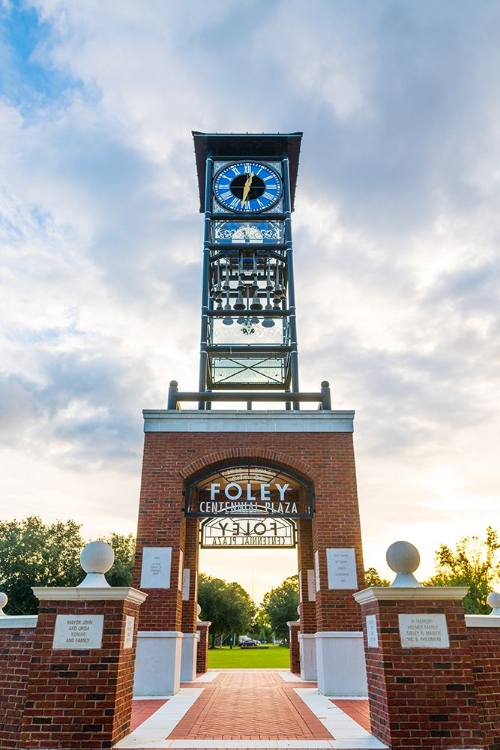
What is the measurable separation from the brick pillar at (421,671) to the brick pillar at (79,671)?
2812 millimetres

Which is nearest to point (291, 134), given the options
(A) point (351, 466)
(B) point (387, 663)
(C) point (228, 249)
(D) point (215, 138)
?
(D) point (215, 138)

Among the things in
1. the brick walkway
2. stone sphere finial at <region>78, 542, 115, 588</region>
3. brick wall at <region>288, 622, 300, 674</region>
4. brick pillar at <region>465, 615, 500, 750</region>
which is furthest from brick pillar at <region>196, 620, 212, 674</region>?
brick pillar at <region>465, 615, 500, 750</region>

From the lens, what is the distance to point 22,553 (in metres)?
36.9

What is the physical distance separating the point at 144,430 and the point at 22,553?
104 ft

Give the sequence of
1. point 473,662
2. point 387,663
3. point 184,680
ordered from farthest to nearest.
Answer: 1. point 184,680
2. point 473,662
3. point 387,663

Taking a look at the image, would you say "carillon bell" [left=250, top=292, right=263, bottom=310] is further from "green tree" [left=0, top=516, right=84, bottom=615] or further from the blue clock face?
"green tree" [left=0, top=516, right=84, bottom=615]

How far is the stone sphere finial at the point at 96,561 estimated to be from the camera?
5996 millimetres

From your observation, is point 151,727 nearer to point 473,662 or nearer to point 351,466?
point 473,662

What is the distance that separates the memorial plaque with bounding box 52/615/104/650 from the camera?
5582 mm

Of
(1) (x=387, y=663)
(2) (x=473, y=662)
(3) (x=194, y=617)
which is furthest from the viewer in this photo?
(3) (x=194, y=617)

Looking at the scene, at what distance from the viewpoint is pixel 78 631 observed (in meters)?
5.63

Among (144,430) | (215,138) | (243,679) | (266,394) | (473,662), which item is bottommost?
(243,679)

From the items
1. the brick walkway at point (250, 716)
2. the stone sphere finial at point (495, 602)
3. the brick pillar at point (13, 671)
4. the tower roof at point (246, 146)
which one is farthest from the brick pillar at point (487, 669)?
the tower roof at point (246, 146)

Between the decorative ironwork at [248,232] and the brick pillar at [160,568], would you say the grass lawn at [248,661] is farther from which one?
the decorative ironwork at [248,232]
